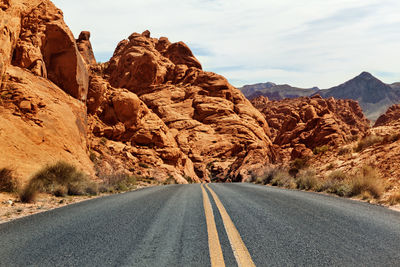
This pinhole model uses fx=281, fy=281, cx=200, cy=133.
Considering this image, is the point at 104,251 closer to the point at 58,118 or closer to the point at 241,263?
the point at 241,263

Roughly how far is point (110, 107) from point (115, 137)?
370 cm

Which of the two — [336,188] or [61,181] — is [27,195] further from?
[336,188]

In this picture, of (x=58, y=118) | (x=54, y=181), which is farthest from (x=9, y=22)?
(x=54, y=181)

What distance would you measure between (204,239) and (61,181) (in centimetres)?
1010

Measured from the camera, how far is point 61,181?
12.1 meters

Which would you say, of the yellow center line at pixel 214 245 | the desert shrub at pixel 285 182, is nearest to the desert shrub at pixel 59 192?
the yellow center line at pixel 214 245

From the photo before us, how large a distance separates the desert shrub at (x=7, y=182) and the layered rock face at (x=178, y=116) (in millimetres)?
21443

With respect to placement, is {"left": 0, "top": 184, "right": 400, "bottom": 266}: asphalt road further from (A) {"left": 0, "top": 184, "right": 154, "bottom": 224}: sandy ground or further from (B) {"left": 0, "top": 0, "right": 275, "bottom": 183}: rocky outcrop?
(B) {"left": 0, "top": 0, "right": 275, "bottom": 183}: rocky outcrop

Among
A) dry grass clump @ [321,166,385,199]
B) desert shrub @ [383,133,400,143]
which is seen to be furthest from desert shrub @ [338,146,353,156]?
dry grass clump @ [321,166,385,199]

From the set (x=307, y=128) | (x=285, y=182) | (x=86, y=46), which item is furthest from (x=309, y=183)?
(x=86, y=46)

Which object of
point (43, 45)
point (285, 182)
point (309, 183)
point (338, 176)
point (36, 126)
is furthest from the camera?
point (43, 45)

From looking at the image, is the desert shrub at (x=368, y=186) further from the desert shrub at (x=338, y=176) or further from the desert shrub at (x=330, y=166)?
the desert shrub at (x=330, y=166)

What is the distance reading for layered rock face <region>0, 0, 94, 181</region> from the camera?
47.9ft

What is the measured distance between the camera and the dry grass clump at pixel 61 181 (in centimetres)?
1081
